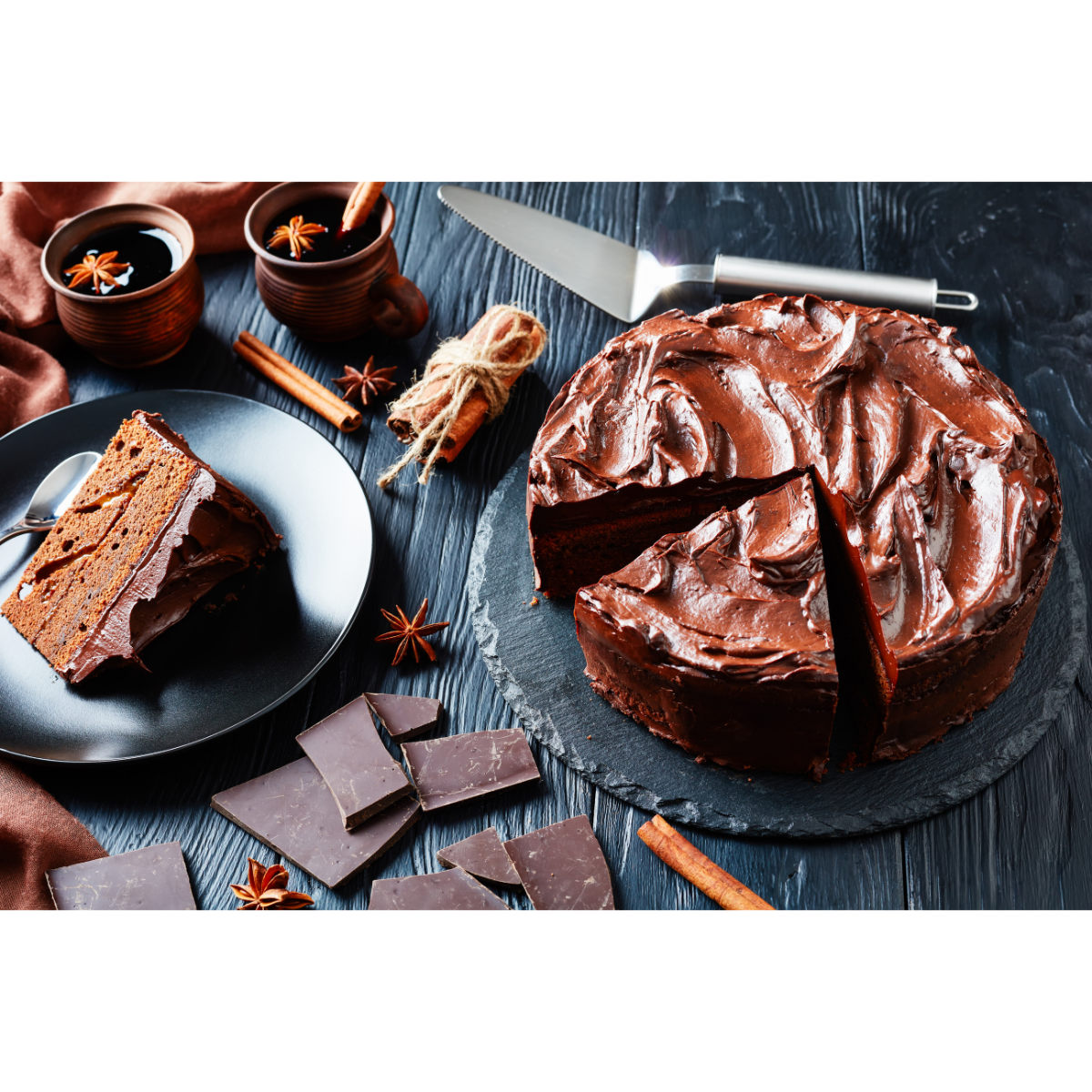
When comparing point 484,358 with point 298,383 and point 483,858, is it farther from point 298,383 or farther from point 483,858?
Answer: point 483,858

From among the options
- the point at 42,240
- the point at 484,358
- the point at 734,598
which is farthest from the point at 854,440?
the point at 42,240

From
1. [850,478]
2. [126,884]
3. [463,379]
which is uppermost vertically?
[850,478]

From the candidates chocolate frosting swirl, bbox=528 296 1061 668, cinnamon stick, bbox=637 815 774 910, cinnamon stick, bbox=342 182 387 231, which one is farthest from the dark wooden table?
chocolate frosting swirl, bbox=528 296 1061 668

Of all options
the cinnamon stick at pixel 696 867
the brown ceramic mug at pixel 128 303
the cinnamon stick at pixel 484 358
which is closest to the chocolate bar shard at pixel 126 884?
the cinnamon stick at pixel 696 867

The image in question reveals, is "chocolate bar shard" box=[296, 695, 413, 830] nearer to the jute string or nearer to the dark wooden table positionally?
the dark wooden table

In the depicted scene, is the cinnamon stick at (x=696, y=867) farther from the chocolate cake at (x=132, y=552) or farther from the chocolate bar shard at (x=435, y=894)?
the chocolate cake at (x=132, y=552)

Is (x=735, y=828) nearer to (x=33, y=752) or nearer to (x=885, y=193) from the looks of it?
(x=33, y=752)
